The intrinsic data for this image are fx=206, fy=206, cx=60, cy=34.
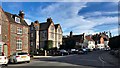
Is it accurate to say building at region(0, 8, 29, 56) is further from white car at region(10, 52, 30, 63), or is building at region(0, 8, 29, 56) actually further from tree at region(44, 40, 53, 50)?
tree at region(44, 40, 53, 50)

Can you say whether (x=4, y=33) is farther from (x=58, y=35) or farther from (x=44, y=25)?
(x=58, y=35)

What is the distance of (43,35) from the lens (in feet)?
222

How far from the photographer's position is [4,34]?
37375 millimetres

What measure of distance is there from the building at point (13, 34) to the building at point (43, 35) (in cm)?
2072

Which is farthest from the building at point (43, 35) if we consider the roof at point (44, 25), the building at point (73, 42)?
the building at point (73, 42)

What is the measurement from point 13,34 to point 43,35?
2762cm

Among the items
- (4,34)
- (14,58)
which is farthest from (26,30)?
(14,58)

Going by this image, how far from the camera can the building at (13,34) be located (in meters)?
37.4

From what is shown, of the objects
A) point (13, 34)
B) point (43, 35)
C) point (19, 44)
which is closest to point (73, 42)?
point (43, 35)

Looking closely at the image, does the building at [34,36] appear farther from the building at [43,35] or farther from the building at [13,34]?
the building at [13,34]

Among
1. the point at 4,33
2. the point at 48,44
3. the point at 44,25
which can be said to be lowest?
the point at 48,44

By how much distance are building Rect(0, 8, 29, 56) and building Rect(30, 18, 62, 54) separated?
20724 mm

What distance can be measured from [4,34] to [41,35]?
103 feet

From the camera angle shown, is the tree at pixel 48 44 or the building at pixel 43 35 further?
the building at pixel 43 35
